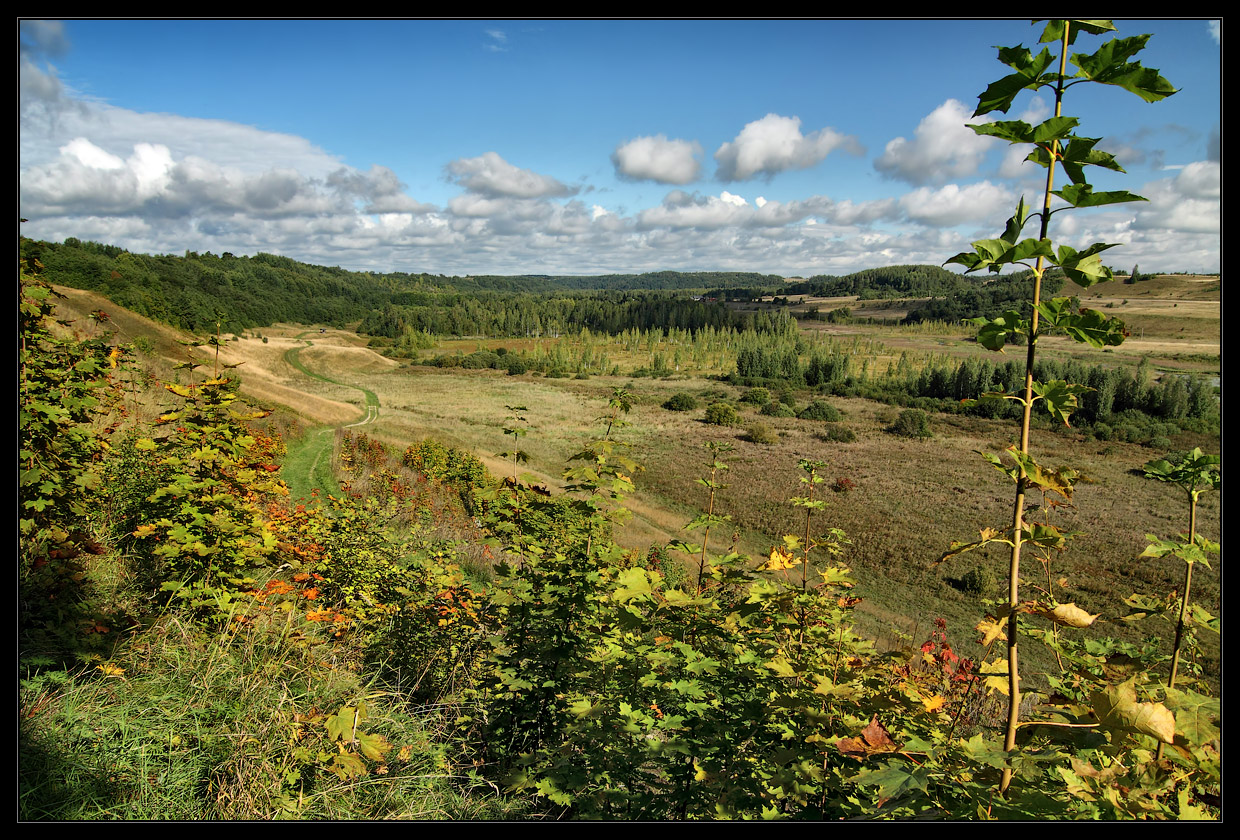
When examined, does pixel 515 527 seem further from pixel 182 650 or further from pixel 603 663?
pixel 182 650

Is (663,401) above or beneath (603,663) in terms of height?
beneath


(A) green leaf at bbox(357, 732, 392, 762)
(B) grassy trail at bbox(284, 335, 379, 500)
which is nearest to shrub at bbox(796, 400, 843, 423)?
(B) grassy trail at bbox(284, 335, 379, 500)

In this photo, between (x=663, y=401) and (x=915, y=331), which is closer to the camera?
(x=663, y=401)

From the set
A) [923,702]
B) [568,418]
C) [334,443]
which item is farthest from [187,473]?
[568,418]

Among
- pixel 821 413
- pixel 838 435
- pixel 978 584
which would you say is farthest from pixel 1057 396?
pixel 821 413

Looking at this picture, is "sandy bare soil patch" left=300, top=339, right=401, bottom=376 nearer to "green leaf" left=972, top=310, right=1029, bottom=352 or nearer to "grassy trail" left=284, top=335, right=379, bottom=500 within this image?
"grassy trail" left=284, top=335, right=379, bottom=500

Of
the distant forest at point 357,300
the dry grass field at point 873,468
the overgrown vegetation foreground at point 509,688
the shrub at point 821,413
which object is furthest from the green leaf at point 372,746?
the shrub at point 821,413

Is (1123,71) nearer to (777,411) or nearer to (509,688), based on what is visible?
(509,688)

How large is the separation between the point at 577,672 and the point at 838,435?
46.5 metres

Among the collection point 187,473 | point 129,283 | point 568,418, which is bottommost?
point 568,418

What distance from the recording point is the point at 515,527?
4.13 m

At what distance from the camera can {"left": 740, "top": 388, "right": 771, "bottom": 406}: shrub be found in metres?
62.0

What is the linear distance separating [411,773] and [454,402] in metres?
55.0

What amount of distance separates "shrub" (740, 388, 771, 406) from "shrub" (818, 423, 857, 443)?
13.3 meters
